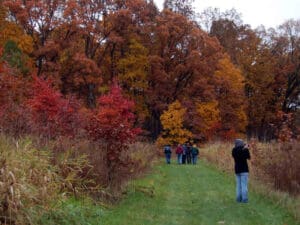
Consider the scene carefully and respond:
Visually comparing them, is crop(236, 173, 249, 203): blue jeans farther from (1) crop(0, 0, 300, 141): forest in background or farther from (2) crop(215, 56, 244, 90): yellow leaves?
(2) crop(215, 56, 244, 90): yellow leaves

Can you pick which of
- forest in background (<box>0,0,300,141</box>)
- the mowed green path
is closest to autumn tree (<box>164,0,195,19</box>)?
forest in background (<box>0,0,300,141</box>)

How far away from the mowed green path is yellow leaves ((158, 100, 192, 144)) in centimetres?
2899

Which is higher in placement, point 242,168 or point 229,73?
point 229,73

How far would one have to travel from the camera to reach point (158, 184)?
1909 cm

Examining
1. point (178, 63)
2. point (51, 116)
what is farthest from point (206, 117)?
point (51, 116)

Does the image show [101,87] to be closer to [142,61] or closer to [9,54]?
[142,61]

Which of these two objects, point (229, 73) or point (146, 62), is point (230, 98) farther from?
point (146, 62)

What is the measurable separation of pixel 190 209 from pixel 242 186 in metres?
2.07

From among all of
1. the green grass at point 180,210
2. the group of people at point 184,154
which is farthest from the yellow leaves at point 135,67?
the green grass at point 180,210

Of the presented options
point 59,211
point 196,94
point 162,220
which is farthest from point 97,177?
point 196,94

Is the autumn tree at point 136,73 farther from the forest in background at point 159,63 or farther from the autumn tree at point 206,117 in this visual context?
the autumn tree at point 206,117

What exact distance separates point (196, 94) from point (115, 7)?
12584 mm

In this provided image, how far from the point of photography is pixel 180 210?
1264cm

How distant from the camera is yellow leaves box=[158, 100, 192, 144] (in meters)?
47.0
